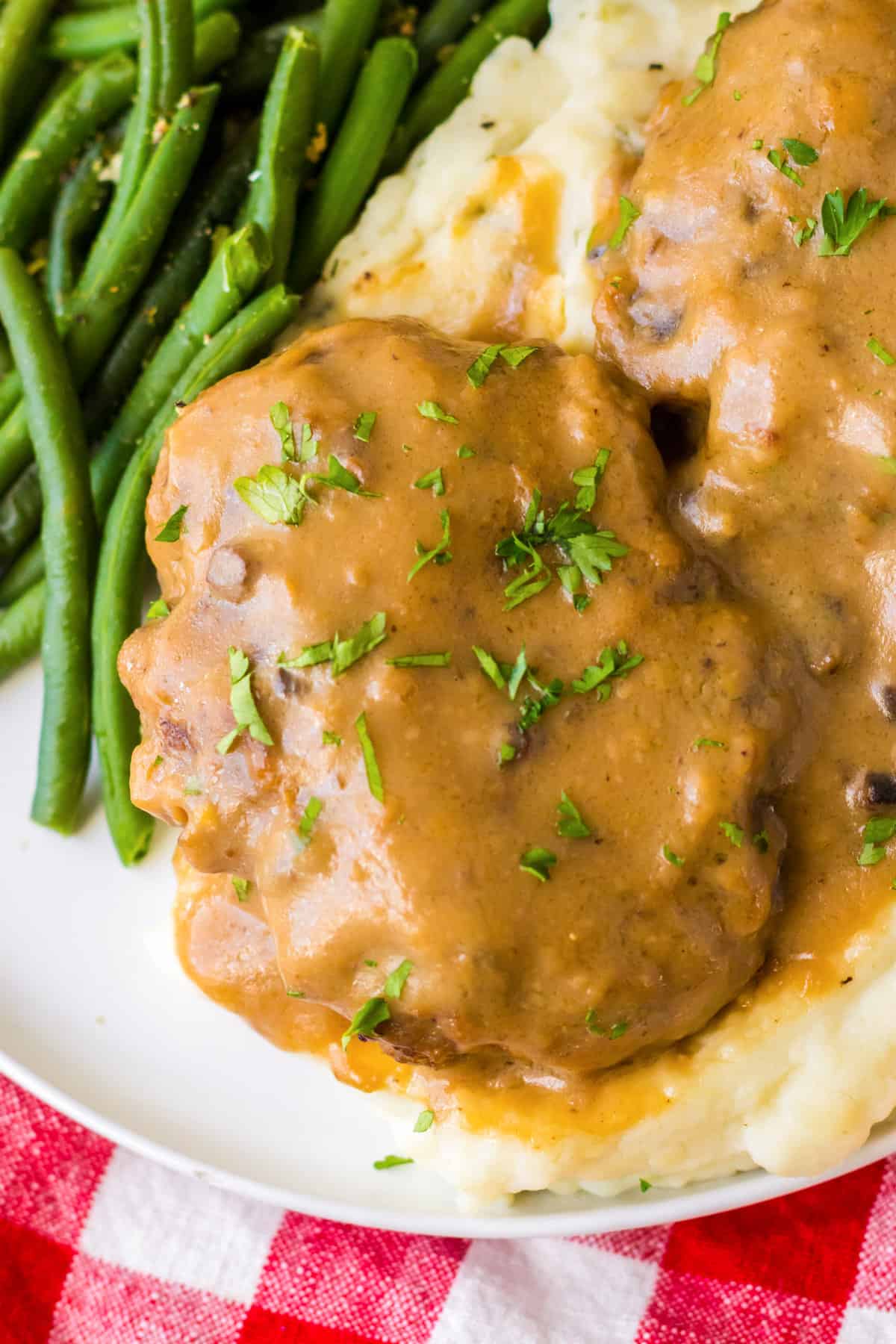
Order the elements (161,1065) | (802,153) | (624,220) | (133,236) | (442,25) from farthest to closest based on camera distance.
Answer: (442,25), (133,236), (161,1065), (624,220), (802,153)

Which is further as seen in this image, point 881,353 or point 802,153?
point 802,153

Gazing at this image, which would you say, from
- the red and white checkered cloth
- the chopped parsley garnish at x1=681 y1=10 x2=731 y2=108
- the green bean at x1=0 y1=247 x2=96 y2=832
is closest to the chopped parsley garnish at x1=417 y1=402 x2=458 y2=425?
the chopped parsley garnish at x1=681 y1=10 x2=731 y2=108

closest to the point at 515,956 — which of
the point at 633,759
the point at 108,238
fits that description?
the point at 633,759

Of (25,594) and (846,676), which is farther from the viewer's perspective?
(25,594)

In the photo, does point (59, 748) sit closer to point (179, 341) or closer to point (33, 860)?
point (33, 860)

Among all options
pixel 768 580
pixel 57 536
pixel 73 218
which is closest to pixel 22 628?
pixel 57 536

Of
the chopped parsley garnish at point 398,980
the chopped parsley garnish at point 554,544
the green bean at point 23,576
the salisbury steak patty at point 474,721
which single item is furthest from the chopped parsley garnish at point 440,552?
the green bean at point 23,576

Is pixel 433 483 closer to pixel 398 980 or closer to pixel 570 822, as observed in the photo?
pixel 570 822
